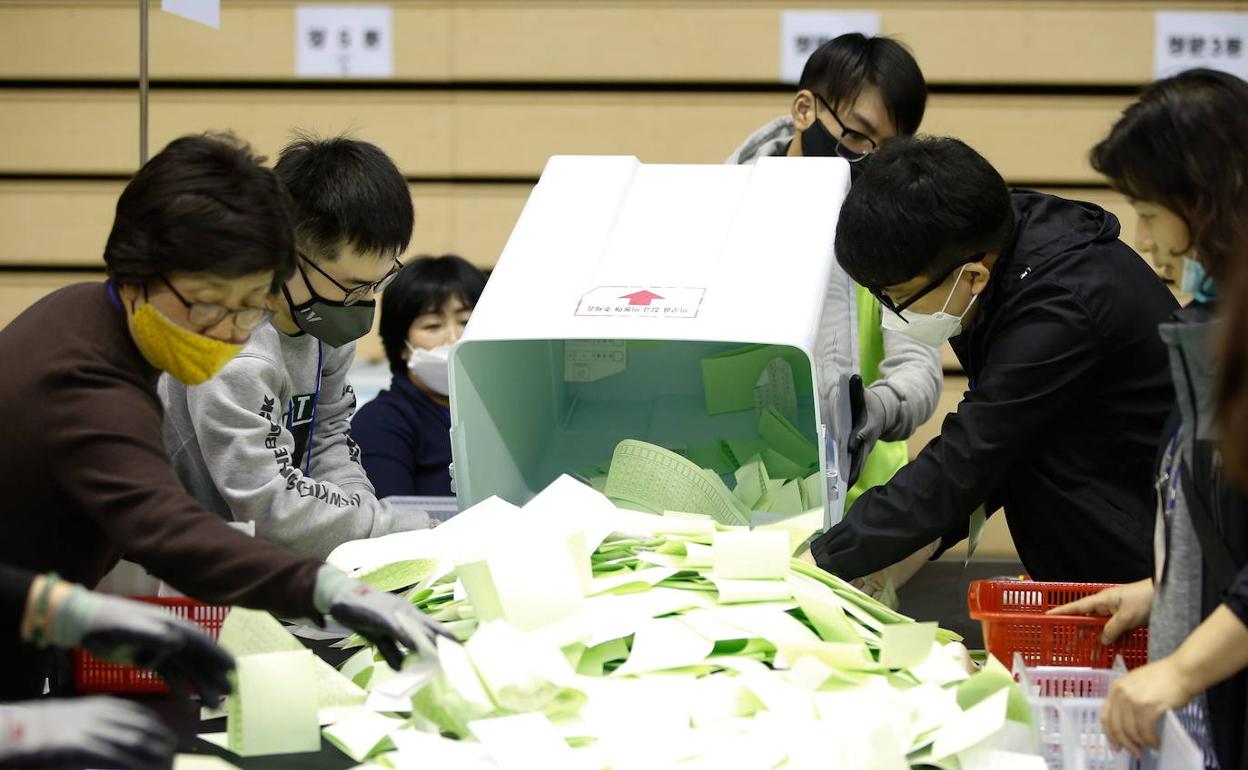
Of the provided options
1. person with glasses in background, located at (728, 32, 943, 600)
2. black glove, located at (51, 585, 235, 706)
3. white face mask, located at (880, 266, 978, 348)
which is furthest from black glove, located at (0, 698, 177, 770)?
person with glasses in background, located at (728, 32, 943, 600)

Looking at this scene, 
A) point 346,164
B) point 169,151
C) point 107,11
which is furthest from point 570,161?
point 107,11

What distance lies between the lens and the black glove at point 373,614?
131 cm

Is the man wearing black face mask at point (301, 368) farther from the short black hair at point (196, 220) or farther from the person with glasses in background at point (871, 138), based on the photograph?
the person with glasses in background at point (871, 138)

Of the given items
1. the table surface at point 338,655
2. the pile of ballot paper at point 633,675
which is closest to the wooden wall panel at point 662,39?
the table surface at point 338,655

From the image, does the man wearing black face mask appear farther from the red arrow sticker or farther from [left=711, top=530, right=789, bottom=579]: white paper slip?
[left=711, top=530, right=789, bottom=579]: white paper slip

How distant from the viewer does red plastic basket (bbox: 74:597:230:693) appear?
1.61 meters

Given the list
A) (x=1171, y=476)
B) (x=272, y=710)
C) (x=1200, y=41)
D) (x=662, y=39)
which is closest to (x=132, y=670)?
(x=272, y=710)

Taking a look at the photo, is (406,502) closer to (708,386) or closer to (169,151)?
(708,386)

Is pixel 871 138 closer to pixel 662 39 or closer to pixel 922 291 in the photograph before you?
pixel 922 291

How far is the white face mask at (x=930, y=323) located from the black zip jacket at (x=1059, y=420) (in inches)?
1.8

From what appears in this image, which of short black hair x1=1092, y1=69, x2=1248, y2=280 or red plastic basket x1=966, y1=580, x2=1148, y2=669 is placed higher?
short black hair x1=1092, y1=69, x2=1248, y2=280

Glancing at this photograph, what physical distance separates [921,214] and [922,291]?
0.41 ft

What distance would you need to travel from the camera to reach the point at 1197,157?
134 cm

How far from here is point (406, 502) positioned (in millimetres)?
2154
